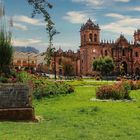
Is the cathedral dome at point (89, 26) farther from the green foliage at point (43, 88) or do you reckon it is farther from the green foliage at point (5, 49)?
the green foliage at point (5, 49)

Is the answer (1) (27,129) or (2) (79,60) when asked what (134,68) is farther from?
(1) (27,129)

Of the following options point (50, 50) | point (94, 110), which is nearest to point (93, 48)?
point (94, 110)

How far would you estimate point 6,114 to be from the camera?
40.1 feet

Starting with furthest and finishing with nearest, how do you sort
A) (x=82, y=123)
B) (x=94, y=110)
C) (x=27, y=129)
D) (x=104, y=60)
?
(x=104, y=60), (x=94, y=110), (x=82, y=123), (x=27, y=129)

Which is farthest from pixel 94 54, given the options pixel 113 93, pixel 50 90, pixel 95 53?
pixel 113 93

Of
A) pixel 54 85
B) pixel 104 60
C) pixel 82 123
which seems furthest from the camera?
pixel 104 60

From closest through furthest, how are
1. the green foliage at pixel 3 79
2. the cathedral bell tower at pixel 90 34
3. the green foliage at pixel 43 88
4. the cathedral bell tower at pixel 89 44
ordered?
the green foliage at pixel 3 79, the green foliage at pixel 43 88, the cathedral bell tower at pixel 89 44, the cathedral bell tower at pixel 90 34

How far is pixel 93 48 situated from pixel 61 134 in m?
97.8

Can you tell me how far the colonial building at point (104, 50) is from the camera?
107 m

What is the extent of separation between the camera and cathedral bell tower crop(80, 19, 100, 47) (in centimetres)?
10688

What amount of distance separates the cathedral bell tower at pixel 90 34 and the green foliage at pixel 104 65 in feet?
26.4

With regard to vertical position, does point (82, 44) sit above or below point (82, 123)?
above

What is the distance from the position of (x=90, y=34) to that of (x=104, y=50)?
5.90 m

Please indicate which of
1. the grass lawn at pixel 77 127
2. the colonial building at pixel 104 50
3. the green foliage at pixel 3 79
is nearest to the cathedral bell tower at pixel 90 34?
the colonial building at pixel 104 50
